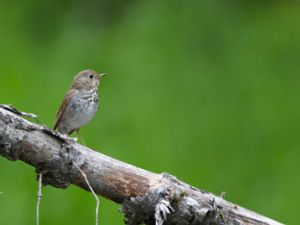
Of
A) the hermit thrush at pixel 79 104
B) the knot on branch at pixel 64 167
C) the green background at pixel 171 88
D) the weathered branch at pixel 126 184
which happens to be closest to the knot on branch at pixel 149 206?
the weathered branch at pixel 126 184

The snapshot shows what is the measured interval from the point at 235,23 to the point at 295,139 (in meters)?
1.79

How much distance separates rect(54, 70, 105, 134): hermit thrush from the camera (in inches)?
242

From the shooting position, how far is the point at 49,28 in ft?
34.4

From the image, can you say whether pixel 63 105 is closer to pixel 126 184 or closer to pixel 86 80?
pixel 86 80

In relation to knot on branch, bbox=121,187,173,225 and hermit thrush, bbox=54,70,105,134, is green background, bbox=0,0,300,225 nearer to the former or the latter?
hermit thrush, bbox=54,70,105,134

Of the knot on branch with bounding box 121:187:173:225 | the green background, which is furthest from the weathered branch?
the green background

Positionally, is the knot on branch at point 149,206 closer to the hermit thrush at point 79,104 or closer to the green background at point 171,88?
the hermit thrush at point 79,104

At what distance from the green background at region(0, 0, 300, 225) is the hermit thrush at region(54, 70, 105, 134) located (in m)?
1.32

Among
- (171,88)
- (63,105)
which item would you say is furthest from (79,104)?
(171,88)

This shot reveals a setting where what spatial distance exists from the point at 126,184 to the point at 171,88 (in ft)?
17.4

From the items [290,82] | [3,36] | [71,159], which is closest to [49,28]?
[3,36]

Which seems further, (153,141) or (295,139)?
(295,139)

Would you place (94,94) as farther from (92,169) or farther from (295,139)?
(295,139)

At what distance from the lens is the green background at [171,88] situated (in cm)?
798
